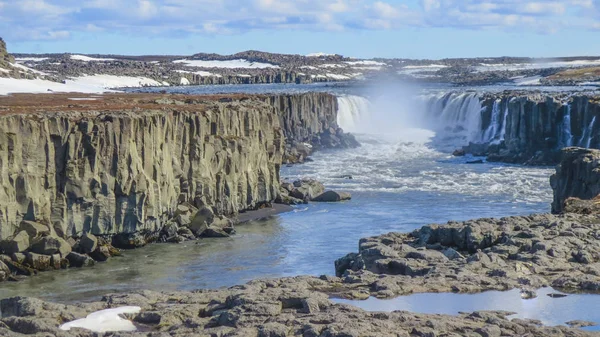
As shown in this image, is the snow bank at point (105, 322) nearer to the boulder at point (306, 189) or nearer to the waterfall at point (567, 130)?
the boulder at point (306, 189)

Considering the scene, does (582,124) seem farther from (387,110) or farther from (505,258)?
(505,258)

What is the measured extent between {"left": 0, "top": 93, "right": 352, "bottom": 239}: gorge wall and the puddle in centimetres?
1626

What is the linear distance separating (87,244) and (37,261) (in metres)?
2.58

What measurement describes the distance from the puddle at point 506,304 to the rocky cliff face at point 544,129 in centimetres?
4232

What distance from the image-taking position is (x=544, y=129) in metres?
68.8

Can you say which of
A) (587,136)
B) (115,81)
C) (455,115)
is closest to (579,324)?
(587,136)

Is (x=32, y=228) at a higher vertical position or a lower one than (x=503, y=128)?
higher

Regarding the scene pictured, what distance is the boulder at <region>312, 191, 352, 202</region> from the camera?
5047cm

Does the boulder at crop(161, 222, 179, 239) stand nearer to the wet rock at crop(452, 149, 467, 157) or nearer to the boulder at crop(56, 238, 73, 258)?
the boulder at crop(56, 238, 73, 258)

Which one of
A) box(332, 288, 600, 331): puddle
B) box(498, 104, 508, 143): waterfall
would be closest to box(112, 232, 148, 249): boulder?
box(332, 288, 600, 331): puddle

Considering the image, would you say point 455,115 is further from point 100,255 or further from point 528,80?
point 100,255

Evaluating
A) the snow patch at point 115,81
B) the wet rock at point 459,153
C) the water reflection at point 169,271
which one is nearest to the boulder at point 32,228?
the water reflection at point 169,271

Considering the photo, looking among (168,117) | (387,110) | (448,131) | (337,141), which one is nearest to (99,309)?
(168,117)

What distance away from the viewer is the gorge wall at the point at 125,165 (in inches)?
1395
